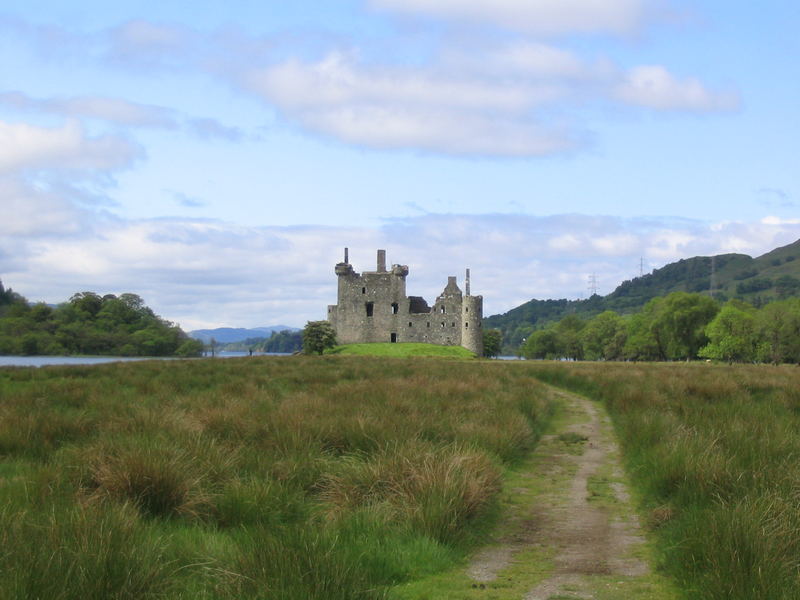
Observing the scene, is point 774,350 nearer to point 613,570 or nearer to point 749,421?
point 749,421

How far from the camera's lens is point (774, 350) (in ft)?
201

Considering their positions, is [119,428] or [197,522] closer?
[197,522]

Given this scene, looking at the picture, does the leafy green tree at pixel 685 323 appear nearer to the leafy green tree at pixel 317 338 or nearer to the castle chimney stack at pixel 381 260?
the castle chimney stack at pixel 381 260

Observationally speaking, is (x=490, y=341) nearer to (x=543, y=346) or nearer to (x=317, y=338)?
(x=317, y=338)

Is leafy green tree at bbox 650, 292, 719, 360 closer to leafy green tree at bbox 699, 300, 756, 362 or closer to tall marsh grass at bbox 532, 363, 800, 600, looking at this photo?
leafy green tree at bbox 699, 300, 756, 362

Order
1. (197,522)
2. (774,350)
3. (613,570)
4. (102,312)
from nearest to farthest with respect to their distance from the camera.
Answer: (613,570) < (197,522) < (774,350) < (102,312)

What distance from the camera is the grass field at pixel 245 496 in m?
4.27

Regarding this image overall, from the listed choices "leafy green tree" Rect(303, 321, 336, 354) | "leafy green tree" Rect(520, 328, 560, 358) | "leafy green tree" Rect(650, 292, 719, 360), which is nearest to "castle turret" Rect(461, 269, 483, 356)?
"leafy green tree" Rect(303, 321, 336, 354)

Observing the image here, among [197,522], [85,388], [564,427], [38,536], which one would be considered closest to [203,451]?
[197,522]

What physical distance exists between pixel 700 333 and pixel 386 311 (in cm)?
2945

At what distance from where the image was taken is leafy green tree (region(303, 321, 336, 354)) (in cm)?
6191

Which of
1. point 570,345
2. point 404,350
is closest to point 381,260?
point 404,350

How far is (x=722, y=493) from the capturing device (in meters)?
6.43

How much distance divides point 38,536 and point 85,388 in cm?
1251
